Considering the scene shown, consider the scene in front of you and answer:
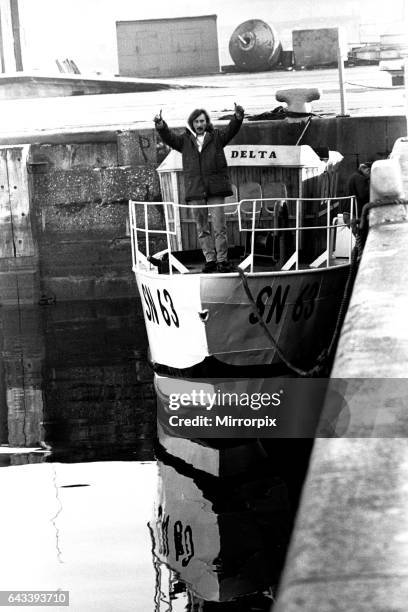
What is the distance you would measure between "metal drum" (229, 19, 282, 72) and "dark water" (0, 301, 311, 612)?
2697cm

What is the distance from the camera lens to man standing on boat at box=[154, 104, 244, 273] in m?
12.7

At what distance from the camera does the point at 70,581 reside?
25.7 ft

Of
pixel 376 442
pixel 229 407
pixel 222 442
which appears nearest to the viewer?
pixel 376 442

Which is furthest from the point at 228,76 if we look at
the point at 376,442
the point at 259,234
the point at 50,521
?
the point at 376,442

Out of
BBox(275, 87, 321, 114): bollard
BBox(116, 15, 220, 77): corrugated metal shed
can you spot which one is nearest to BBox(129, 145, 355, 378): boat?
BBox(275, 87, 321, 114): bollard

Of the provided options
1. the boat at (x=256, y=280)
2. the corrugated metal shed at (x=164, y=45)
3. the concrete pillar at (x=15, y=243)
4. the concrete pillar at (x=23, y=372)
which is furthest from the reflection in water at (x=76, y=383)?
the corrugated metal shed at (x=164, y=45)

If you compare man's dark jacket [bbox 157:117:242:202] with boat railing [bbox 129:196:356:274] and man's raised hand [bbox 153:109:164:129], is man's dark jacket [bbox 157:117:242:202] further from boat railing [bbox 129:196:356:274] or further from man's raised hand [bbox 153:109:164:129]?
boat railing [bbox 129:196:356:274]

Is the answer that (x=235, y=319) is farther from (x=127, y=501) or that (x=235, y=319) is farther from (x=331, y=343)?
(x=127, y=501)

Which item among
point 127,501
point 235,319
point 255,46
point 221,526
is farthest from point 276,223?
point 255,46

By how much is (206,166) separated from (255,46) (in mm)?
28533

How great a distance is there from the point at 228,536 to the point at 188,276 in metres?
4.22

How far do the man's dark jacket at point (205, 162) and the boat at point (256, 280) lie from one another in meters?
0.48

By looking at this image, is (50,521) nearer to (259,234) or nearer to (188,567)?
(188,567)

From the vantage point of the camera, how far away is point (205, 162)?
12.7 metres
